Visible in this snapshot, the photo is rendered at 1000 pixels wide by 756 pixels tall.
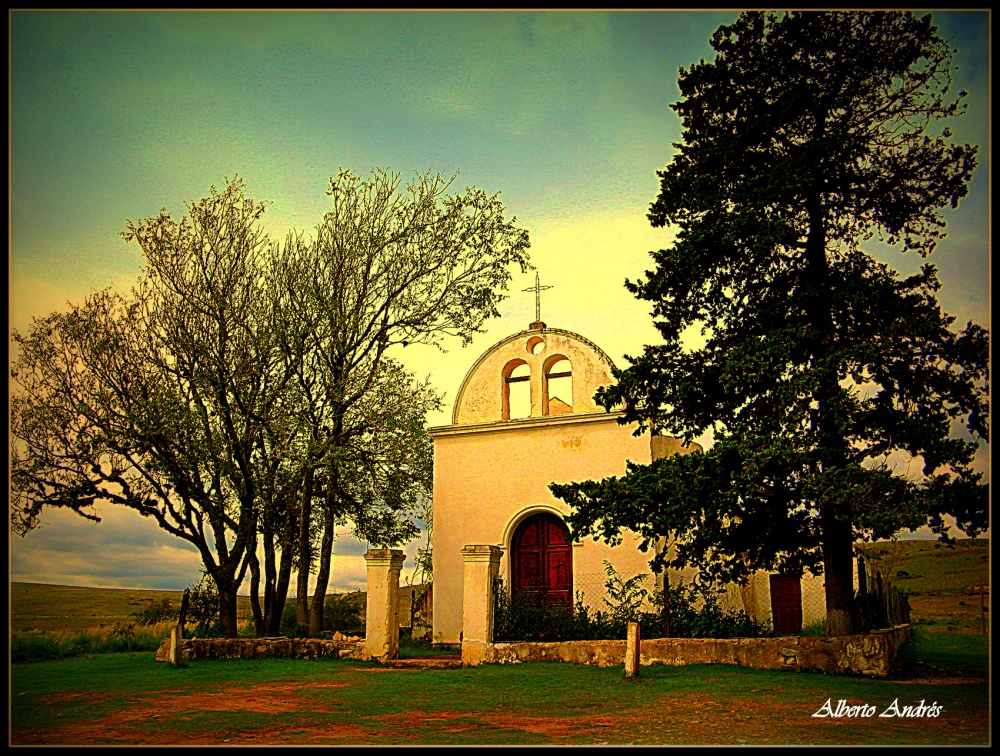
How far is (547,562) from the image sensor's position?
62.8 ft

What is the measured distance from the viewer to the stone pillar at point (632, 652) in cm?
1284

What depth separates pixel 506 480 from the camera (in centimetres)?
1973

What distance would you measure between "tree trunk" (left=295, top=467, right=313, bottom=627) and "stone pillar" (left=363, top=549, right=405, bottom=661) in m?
3.73

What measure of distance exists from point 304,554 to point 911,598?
62.7 feet

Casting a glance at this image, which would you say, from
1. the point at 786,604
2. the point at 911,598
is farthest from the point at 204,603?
the point at 911,598

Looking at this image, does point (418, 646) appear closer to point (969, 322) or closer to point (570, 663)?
point (570, 663)

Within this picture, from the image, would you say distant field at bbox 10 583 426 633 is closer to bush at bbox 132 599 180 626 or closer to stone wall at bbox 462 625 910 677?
bush at bbox 132 599 180 626

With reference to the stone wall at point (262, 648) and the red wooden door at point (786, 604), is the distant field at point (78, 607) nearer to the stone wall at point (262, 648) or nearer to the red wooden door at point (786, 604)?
the stone wall at point (262, 648)

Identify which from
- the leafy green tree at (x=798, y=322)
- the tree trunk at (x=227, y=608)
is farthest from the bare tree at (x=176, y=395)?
the leafy green tree at (x=798, y=322)

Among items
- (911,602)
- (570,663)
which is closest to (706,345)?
(570,663)

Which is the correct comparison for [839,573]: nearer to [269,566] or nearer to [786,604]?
[786,604]

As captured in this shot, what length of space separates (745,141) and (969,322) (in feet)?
14.9
